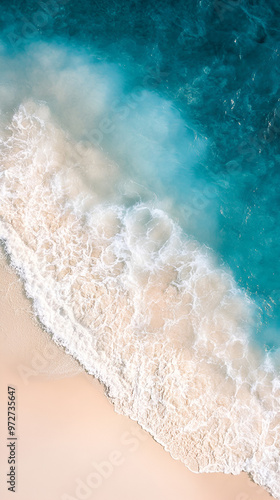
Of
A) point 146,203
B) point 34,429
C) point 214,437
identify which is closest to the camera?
point 34,429

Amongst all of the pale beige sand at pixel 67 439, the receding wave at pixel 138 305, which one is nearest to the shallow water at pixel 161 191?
the receding wave at pixel 138 305

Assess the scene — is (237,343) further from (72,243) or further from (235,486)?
(72,243)

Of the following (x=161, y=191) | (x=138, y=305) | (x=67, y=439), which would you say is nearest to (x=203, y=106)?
(x=161, y=191)

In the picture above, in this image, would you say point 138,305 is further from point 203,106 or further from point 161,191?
point 203,106

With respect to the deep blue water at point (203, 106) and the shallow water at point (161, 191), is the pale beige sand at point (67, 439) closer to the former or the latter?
the shallow water at point (161, 191)

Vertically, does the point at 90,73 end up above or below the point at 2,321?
above

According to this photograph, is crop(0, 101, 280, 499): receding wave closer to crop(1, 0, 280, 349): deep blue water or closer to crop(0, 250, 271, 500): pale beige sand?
crop(0, 250, 271, 500): pale beige sand

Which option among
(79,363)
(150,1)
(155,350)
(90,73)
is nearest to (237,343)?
(155,350)
